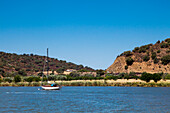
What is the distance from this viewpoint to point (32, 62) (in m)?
173

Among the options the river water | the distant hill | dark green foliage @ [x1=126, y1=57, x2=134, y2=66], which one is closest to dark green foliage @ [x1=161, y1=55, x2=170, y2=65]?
dark green foliage @ [x1=126, y1=57, x2=134, y2=66]

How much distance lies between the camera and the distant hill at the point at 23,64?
144000 millimetres

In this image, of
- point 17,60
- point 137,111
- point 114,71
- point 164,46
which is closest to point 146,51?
point 164,46

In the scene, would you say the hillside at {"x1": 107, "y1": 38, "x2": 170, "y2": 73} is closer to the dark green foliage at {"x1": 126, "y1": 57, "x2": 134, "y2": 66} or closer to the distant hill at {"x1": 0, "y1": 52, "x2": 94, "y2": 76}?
the dark green foliage at {"x1": 126, "y1": 57, "x2": 134, "y2": 66}

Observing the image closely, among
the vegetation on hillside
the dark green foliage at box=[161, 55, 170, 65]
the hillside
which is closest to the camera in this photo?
the dark green foliage at box=[161, 55, 170, 65]

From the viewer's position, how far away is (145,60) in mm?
138250

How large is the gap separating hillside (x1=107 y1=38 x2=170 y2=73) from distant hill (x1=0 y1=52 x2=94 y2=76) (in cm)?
3617

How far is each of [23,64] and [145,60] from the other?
6156cm

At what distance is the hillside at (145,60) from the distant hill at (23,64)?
36.2m

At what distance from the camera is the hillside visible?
431 feet

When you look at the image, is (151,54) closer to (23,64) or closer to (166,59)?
(166,59)

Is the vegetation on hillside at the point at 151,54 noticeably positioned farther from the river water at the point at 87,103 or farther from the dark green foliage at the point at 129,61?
the river water at the point at 87,103

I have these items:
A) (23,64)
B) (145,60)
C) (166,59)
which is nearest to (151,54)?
(145,60)

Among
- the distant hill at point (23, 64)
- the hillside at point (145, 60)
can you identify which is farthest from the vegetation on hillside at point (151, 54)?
the distant hill at point (23, 64)
